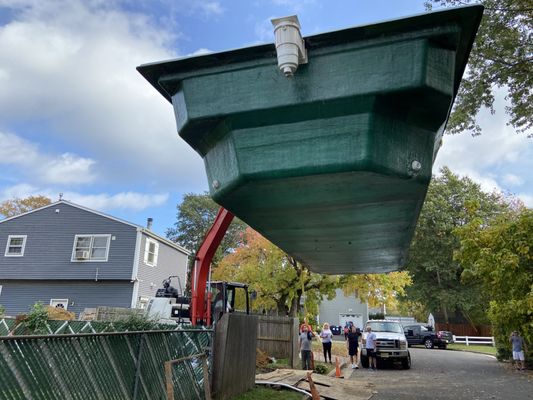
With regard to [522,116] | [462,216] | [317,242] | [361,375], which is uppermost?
[462,216]

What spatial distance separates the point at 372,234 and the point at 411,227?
16.1 inches

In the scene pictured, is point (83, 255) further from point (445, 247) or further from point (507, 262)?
point (445, 247)

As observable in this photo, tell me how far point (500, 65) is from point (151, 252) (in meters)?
17.5

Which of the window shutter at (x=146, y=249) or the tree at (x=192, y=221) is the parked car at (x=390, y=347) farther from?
the tree at (x=192, y=221)

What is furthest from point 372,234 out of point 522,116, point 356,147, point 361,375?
point 361,375

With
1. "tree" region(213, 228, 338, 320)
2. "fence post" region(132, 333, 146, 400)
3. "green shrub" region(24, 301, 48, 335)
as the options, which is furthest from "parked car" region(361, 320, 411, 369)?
"fence post" region(132, 333, 146, 400)

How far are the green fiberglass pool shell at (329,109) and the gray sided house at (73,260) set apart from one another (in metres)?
18.3

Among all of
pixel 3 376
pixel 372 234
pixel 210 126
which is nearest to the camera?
pixel 210 126

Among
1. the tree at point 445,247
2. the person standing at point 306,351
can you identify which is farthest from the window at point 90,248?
the tree at point 445,247

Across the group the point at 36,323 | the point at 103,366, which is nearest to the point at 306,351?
the point at 36,323

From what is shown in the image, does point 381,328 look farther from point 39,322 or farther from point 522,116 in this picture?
point 39,322

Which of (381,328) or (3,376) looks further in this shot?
(381,328)

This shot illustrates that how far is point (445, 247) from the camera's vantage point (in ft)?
109

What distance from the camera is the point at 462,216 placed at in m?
32.9
